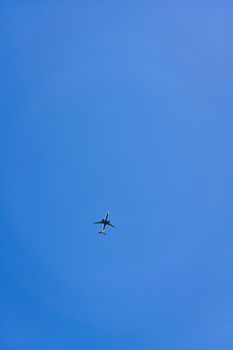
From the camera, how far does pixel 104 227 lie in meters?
78.5
